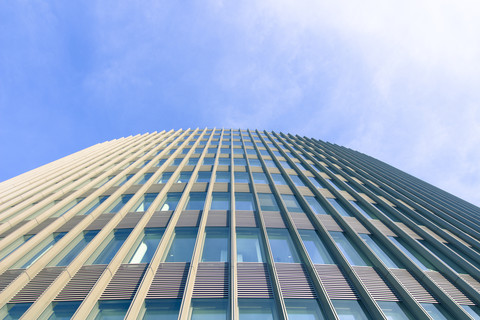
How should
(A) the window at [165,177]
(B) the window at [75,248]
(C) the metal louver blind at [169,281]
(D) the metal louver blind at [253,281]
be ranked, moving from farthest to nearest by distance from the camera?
1. (A) the window at [165,177]
2. (B) the window at [75,248]
3. (D) the metal louver blind at [253,281]
4. (C) the metal louver blind at [169,281]

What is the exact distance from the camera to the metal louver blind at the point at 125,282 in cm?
863

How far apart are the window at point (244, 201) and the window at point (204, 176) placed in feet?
12.7

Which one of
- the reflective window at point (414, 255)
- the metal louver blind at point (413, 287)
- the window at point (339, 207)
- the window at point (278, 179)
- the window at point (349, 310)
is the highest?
the window at point (278, 179)

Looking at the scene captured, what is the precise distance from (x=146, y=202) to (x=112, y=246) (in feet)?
15.8

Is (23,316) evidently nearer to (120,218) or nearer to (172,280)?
(172,280)

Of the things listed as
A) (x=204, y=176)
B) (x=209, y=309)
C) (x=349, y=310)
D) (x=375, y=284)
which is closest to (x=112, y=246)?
(x=209, y=309)

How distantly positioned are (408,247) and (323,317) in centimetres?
827

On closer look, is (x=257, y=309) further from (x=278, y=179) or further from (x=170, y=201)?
(x=278, y=179)

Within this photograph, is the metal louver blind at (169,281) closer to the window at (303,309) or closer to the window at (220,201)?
the window at (303,309)

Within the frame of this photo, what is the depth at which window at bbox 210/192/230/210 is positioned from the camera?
15.2 metres

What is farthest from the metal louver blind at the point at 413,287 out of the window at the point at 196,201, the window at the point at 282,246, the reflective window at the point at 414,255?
the window at the point at 196,201

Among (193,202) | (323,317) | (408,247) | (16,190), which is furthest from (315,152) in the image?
(16,190)

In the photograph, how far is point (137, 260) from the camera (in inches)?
413

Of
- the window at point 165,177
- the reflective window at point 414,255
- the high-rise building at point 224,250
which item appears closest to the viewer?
the high-rise building at point 224,250
